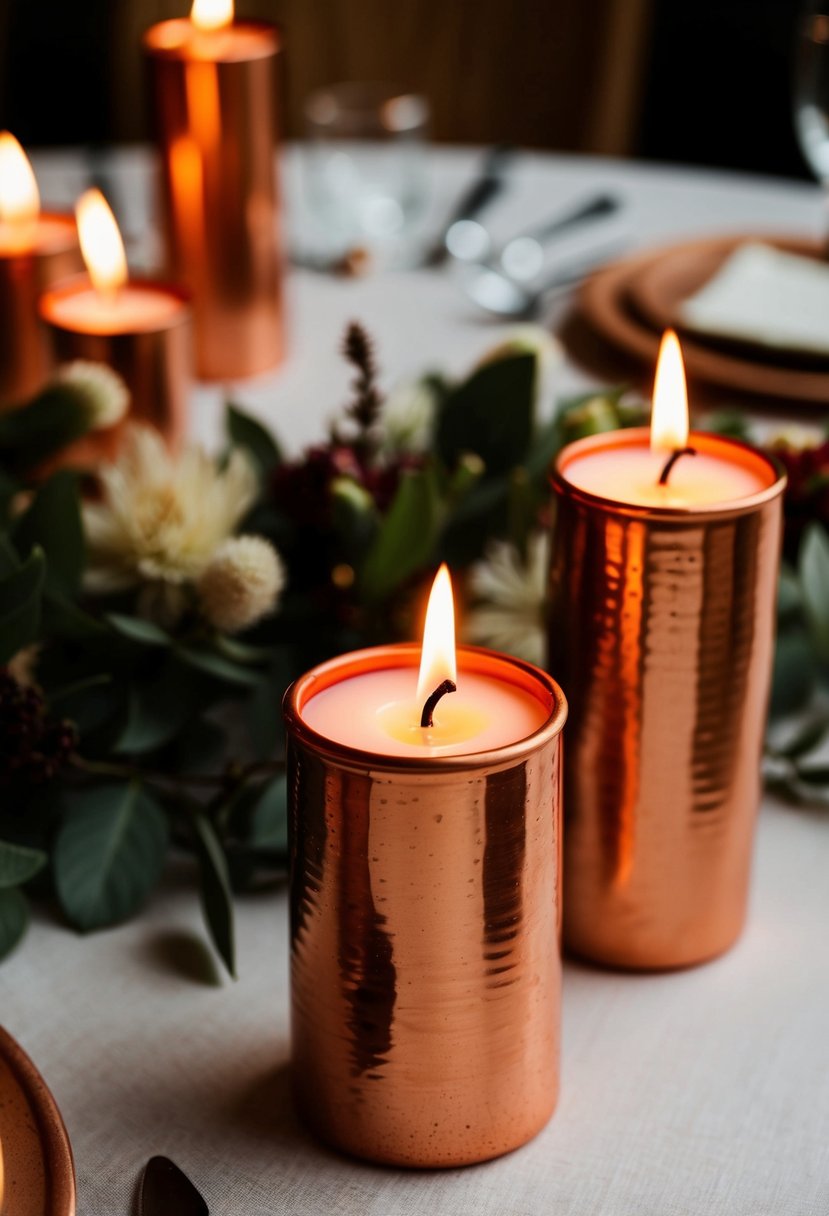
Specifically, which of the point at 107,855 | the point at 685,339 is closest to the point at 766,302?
the point at 685,339

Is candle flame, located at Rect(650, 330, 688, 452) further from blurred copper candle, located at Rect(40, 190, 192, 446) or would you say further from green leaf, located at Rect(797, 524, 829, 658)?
blurred copper candle, located at Rect(40, 190, 192, 446)

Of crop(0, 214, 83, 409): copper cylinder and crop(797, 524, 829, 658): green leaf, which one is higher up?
crop(0, 214, 83, 409): copper cylinder

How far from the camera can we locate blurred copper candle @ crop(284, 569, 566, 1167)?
363mm

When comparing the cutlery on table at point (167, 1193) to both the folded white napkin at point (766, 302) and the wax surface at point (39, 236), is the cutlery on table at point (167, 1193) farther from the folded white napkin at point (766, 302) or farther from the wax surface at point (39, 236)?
the folded white napkin at point (766, 302)

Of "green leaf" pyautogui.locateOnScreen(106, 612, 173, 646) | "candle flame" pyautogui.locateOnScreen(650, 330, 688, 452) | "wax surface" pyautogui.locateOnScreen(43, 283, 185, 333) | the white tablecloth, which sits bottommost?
the white tablecloth

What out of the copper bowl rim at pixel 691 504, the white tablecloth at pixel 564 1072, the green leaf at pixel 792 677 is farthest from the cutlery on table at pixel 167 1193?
the green leaf at pixel 792 677

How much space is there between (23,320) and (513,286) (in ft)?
1.26

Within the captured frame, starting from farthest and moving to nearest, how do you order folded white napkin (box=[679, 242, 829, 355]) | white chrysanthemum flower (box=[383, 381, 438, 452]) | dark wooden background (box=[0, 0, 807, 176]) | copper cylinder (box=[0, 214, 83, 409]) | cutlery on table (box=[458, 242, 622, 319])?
1. dark wooden background (box=[0, 0, 807, 176])
2. cutlery on table (box=[458, 242, 622, 319])
3. folded white napkin (box=[679, 242, 829, 355])
4. copper cylinder (box=[0, 214, 83, 409])
5. white chrysanthemum flower (box=[383, 381, 438, 452])

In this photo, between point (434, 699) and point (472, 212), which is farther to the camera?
point (472, 212)

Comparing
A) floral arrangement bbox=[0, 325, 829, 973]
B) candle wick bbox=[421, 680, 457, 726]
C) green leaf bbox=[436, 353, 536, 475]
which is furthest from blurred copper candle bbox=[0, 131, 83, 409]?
candle wick bbox=[421, 680, 457, 726]

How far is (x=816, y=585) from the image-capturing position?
602 mm

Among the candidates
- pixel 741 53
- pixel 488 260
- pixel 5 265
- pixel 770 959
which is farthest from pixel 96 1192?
pixel 741 53

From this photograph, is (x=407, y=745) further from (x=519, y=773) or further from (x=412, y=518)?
(x=412, y=518)

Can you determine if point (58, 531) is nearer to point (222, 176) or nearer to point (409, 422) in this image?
point (409, 422)
